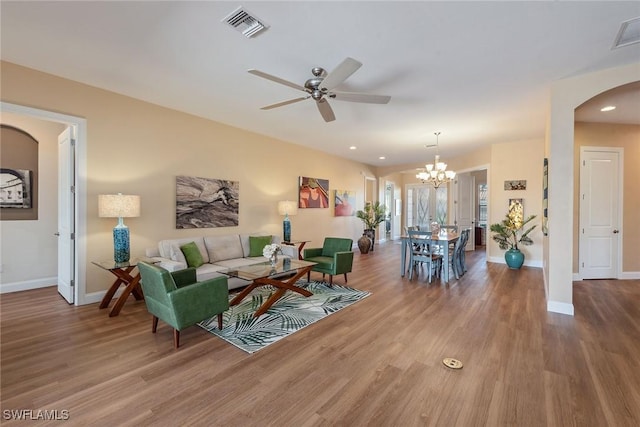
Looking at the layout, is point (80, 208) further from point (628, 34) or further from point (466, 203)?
point (466, 203)

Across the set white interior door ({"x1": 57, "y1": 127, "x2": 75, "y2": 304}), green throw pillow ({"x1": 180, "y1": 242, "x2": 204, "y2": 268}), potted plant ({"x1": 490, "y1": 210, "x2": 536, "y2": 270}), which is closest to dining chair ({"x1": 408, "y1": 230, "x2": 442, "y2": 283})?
potted plant ({"x1": 490, "y1": 210, "x2": 536, "y2": 270})

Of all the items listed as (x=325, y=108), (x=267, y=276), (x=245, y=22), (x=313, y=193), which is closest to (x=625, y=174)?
(x=325, y=108)

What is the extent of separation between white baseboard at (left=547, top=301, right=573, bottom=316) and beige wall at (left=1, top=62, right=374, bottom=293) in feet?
16.1

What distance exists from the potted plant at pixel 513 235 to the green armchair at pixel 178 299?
6174mm

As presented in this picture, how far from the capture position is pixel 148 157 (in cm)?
430

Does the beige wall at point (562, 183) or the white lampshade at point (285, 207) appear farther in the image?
the white lampshade at point (285, 207)

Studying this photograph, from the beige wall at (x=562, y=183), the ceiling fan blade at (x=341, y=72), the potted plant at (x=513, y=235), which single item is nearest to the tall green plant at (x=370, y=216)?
the potted plant at (x=513, y=235)

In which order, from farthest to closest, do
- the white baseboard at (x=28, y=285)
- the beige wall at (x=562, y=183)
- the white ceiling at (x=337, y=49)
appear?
the white baseboard at (x=28, y=285), the beige wall at (x=562, y=183), the white ceiling at (x=337, y=49)

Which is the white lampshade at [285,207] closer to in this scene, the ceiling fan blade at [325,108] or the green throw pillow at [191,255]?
the green throw pillow at [191,255]

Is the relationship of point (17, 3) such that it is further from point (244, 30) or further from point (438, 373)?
point (438, 373)

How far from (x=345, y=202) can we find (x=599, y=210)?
5.57 metres

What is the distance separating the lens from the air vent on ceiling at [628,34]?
91.6 inches

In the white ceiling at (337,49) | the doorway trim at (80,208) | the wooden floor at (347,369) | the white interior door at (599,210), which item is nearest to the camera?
the wooden floor at (347,369)

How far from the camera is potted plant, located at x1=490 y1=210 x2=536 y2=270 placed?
6.14 metres
